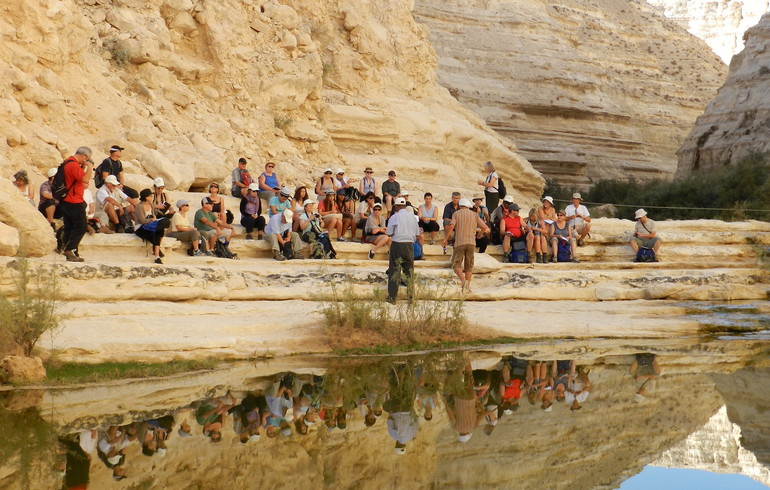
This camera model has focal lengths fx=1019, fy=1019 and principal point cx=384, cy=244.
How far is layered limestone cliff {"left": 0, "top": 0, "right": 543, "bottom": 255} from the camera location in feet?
65.0

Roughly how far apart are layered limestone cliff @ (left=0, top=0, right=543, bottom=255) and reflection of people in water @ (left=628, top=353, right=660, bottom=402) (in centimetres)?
770

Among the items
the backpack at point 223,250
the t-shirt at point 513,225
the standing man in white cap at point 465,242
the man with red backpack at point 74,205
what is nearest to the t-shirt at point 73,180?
the man with red backpack at point 74,205

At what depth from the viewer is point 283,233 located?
53.8 ft

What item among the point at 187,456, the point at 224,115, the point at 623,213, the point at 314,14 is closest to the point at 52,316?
the point at 187,456

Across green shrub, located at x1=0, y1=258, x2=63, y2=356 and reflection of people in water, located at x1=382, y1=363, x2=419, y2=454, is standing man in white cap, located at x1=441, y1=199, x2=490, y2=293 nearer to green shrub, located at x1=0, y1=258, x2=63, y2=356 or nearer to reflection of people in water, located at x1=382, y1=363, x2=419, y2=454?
reflection of people in water, located at x1=382, y1=363, x2=419, y2=454

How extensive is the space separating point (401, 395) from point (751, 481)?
3449 mm

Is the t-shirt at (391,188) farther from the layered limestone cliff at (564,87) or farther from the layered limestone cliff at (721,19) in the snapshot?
the layered limestone cliff at (721,19)

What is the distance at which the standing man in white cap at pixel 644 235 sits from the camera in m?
19.1

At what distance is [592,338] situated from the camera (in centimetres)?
1405

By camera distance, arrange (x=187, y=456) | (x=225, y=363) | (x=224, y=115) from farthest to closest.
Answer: (x=224, y=115) < (x=225, y=363) < (x=187, y=456)

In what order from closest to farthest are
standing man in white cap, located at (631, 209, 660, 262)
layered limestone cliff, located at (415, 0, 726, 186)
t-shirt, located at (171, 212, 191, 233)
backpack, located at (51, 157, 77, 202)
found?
backpack, located at (51, 157, 77, 202) < t-shirt, located at (171, 212, 191, 233) < standing man in white cap, located at (631, 209, 660, 262) < layered limestone cliff, located at (415, 0, 726, 186)

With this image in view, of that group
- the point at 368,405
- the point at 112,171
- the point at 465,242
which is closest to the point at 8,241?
the point at 112,171

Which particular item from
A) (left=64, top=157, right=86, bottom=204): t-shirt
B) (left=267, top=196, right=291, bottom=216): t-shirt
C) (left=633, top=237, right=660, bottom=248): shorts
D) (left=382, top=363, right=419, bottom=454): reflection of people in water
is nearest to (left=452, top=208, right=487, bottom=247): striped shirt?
(left=267, top=196, right=291, bottom=216): t-shirt

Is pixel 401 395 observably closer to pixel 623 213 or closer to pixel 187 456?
pixel 187 456
